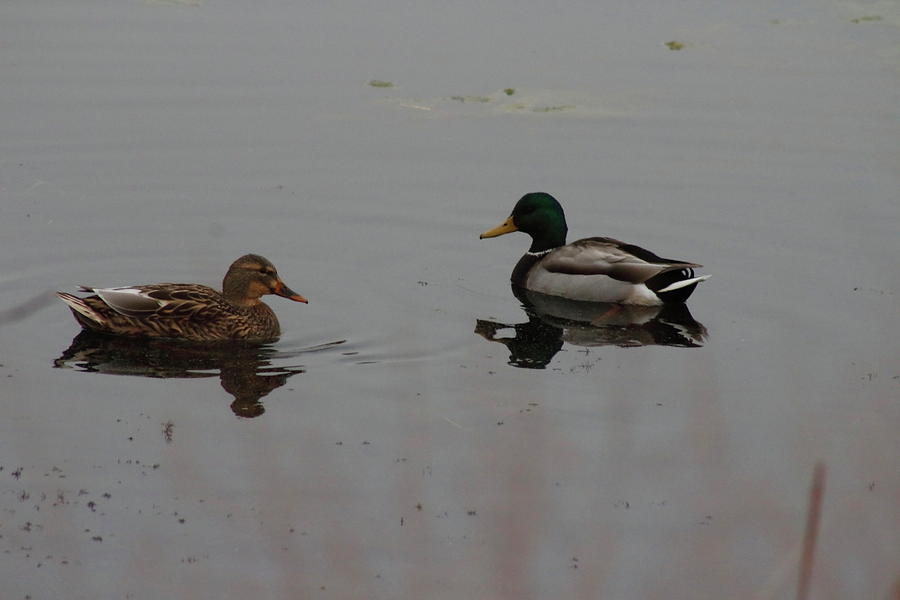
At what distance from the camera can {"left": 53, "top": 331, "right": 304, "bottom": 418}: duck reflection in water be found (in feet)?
29.5

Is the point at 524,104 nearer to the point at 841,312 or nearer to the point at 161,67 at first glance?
the point at 161,67

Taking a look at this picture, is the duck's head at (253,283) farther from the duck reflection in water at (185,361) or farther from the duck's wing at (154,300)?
the duck reflection in water at (185,361)

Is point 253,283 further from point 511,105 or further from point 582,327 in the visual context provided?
point 511,105

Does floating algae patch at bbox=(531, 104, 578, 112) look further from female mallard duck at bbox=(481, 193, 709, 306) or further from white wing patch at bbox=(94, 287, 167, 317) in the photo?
white wing patch at bbox=(94, 287, 167, 317)

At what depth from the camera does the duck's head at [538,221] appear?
488 inches

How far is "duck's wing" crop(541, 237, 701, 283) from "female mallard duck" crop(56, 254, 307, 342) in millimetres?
2842

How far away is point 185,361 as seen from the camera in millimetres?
9508

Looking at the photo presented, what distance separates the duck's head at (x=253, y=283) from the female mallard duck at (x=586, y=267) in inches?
101

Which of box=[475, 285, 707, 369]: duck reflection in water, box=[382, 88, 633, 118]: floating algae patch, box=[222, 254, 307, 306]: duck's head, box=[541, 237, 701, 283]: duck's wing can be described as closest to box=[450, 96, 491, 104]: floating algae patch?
box=[382, 88, 633, 118]: floating algae patch

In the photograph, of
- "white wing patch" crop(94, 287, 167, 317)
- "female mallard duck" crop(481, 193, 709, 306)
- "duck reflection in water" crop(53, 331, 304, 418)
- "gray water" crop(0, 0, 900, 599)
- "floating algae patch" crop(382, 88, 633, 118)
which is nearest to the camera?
"gray water" crop(0, 0, 900, 599)

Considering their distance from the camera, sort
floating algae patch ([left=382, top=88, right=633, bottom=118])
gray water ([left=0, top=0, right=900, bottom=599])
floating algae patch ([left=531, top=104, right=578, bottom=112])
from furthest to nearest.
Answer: floating algae patch ([left=531, top=104, right=578, bottom=112])
floating algae patch ([left=382, top=88, right=633, bottom=118])
gray water ([left=0, top=0, right=900, bottom=599])

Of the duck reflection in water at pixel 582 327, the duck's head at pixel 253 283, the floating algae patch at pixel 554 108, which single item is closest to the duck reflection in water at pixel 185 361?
the duck's head at pixel 253 283

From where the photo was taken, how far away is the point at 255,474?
733cm

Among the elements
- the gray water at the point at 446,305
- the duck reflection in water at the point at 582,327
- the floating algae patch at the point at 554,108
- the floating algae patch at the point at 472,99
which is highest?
the floating algae patch at the point at 472,99
